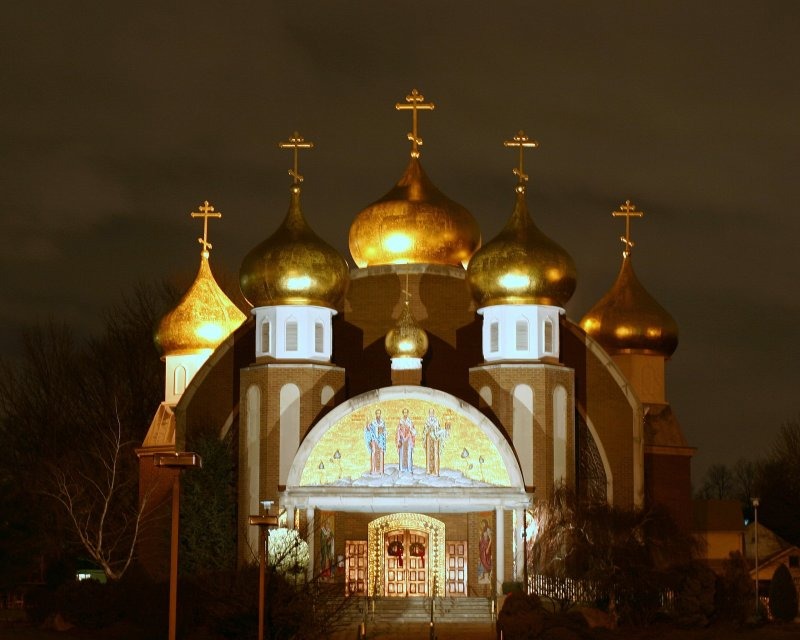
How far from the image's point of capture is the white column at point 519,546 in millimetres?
38625

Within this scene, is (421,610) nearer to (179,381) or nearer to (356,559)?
(356,559)

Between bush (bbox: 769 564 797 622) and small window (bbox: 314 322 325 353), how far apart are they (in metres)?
10.7

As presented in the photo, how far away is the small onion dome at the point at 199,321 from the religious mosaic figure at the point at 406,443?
307 inches

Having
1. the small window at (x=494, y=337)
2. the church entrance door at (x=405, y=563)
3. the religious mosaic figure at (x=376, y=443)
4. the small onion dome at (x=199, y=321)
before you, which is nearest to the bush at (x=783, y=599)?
the church entrance door at (x=405, y=563)

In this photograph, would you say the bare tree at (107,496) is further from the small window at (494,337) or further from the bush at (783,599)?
the bush at (783,599)

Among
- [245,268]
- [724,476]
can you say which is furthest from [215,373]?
[724,476]

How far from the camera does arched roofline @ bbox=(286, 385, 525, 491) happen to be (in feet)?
127

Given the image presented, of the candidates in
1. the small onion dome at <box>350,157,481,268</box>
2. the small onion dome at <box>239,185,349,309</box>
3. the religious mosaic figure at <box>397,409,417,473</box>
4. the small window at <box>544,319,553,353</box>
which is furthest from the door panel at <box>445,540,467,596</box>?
the small onion dome at <box>350,157,481,268</box>

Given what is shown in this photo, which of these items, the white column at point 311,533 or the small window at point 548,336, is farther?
the small window at point 548,336

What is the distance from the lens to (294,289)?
40.3 m

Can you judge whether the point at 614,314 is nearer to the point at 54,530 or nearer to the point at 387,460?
the point at 387,460

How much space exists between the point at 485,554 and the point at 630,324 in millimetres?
8678

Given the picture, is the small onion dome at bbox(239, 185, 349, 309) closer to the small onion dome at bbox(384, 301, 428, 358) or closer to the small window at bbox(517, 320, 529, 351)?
the small onion dome at bbox(384, 301, 428, 358)

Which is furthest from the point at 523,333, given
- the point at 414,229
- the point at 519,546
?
the point at 519,546
